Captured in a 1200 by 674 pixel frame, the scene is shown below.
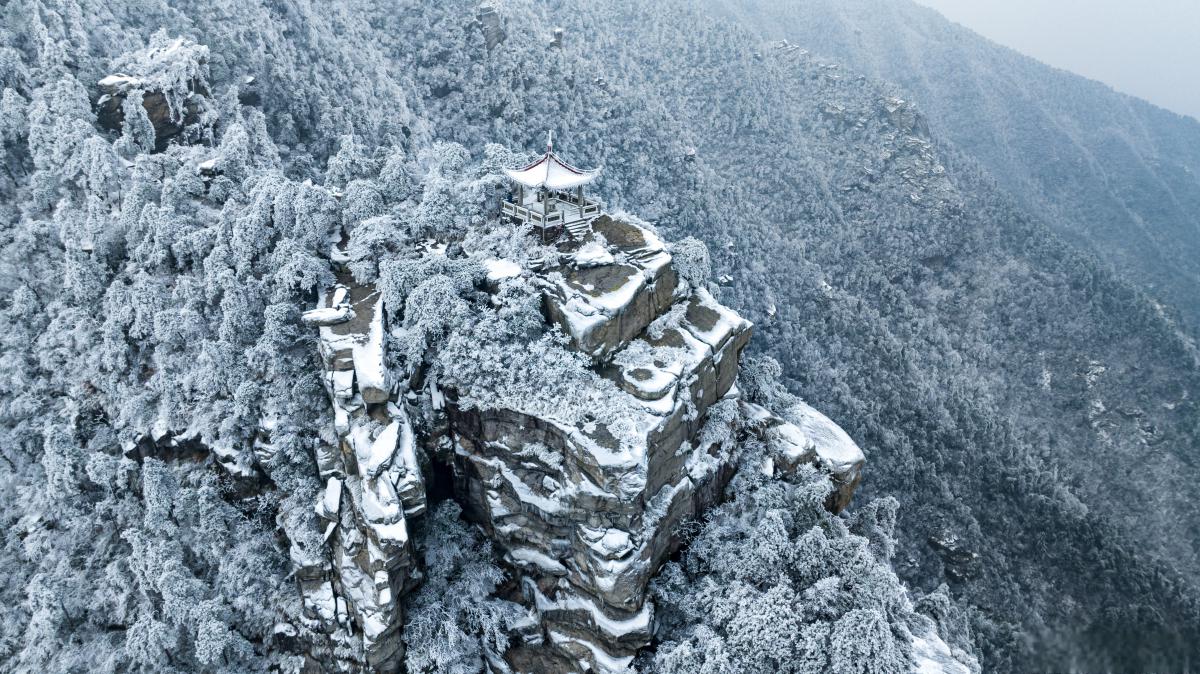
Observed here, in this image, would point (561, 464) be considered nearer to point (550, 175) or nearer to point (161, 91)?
point (550, 175)

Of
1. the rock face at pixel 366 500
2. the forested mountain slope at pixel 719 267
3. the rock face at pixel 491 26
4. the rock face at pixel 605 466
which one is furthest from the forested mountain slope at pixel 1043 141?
the rock face at pixel 366 500

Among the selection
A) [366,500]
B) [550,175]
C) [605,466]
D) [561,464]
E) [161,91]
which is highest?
[550,175]

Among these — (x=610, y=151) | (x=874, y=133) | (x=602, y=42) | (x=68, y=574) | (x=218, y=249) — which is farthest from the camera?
(x=874, y=133)

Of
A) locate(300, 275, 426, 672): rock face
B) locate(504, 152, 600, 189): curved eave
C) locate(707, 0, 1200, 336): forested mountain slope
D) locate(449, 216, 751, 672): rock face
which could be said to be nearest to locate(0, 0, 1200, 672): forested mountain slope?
locate(300, 275, 426, 672): rock face

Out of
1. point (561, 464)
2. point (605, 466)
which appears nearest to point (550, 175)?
point (561, 464)

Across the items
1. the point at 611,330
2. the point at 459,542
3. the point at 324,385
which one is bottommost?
the point at 459,542

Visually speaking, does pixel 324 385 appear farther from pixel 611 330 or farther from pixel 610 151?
pixel 610 151

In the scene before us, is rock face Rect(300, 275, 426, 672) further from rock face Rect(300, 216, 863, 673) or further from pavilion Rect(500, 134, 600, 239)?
pavilion Rect(500, 134, 600, 239)

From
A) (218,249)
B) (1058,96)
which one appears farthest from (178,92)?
(1058,96)
